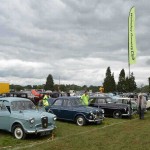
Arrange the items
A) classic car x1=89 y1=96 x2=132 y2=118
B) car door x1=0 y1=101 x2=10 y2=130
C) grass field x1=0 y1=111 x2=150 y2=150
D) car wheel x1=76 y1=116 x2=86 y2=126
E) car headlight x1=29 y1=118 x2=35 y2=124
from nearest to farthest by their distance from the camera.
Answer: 1. grass field x1=0 y1=111 x2=150 y2=150
2. car headlight x1=29 y1=118 x2=35 y2=124
3. car door x1=0 y1=101 x2=10 y2=130
4. car wheel x1=76 y1=116 x2=86 y2=126
5. classic car x1=89 y1=96 x2=132 y2=118

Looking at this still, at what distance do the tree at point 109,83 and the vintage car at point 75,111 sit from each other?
89.9 metres

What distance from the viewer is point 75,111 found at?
1814 cm

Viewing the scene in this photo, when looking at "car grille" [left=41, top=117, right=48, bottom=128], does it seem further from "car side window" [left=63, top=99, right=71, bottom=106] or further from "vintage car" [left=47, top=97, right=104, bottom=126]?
"car side window" [left=63, top=99, right=71, bottom=106]

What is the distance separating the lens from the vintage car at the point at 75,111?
1781 centimetres

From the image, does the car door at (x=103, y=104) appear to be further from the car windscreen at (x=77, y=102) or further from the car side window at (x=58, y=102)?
the car side window at (x=58, y=102)

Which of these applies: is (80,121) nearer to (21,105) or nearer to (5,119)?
(21,105)

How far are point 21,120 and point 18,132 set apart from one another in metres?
0.52

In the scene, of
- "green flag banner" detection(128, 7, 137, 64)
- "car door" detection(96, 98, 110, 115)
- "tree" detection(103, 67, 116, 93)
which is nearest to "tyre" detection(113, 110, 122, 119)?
"car door" detection(96, 98, 110, 115)

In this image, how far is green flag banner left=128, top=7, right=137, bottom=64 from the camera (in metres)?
22.9

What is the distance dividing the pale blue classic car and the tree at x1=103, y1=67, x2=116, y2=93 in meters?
Result: 95.0

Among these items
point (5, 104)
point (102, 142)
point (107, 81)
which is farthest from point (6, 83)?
point (107, 81)

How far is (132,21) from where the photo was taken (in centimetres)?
2370

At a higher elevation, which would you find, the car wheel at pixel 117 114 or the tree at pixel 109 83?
the tree at pixel 109 83

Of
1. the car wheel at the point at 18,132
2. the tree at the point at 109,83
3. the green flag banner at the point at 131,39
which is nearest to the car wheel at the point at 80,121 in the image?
the car wheel at the point at 18,132
